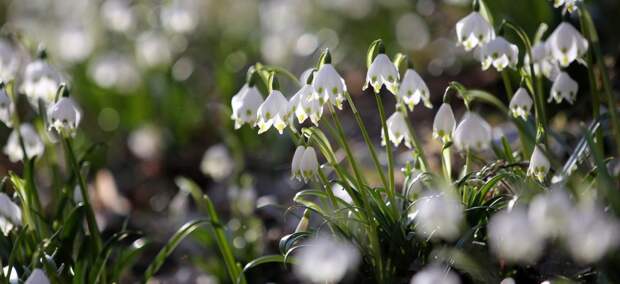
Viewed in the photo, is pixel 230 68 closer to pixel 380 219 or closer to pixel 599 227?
pixel 380 219

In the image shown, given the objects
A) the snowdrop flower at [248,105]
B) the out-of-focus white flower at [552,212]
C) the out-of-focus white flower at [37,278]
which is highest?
the snowdrop flower at [248,105]

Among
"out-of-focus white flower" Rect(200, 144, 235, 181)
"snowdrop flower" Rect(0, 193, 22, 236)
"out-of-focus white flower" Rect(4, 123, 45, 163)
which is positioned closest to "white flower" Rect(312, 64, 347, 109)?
"snowdrop flower" Rect(0, 193, 22, 236)

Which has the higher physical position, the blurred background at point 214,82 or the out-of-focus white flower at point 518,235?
the out-of-focus white flower at point 518,235

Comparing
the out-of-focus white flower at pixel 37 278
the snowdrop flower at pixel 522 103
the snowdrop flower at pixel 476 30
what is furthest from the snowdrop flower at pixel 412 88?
the out-of-focus white flower at pixel 37 278

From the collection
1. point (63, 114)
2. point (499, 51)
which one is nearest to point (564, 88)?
point (499, 51)

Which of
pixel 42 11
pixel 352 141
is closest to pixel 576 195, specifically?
pixel 352 141

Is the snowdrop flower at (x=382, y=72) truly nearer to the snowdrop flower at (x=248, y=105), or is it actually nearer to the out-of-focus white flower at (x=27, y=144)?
the snowdrop flower at (x=248, y=105)
